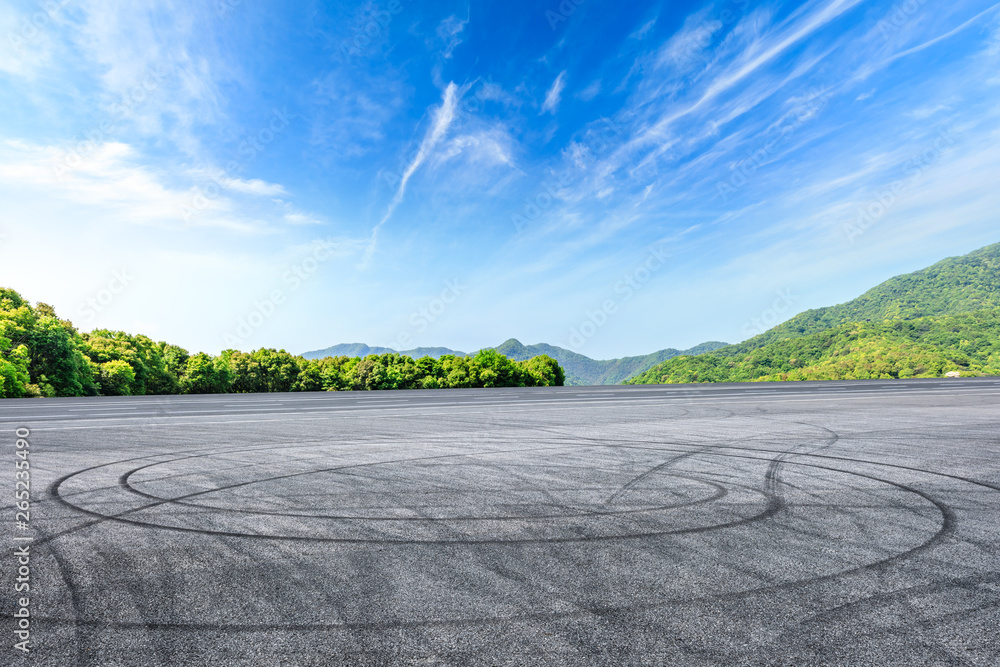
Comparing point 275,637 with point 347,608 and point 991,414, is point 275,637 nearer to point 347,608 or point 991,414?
point 347,608

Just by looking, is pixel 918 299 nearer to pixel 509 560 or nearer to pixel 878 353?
pixel 878 353

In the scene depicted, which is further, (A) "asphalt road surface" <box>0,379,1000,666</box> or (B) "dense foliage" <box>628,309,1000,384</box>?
(B) "dense foliage" <box>628,309,1000,384</box>

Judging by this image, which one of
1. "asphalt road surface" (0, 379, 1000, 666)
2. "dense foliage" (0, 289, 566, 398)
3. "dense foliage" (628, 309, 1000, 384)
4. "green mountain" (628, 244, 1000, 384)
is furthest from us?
"green mountain" (628, 244, 1000, 384)

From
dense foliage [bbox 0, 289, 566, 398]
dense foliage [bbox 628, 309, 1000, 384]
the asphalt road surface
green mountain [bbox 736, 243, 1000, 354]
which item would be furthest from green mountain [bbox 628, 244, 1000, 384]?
the asphalt road surface

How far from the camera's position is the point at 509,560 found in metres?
3.48

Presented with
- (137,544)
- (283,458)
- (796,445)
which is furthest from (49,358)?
(796,445)

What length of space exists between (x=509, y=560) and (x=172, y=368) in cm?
5621

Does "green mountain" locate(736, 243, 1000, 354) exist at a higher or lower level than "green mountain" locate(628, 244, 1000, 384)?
higher

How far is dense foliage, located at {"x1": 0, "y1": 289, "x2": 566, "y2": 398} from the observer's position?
36969 millimetres

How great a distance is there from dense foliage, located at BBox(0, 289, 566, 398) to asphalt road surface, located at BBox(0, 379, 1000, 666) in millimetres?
38890

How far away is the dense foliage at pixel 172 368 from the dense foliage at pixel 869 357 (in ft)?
77.8

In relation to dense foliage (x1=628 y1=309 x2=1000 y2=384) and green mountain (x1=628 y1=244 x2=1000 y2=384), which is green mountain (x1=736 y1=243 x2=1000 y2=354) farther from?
dense foliage (x1=628 y1=309 x2=1000 y2=384)

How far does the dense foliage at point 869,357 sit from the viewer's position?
65.8m

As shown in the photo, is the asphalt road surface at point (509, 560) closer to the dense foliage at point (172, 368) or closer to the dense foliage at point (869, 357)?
the dense foliage at point (172, 368)
